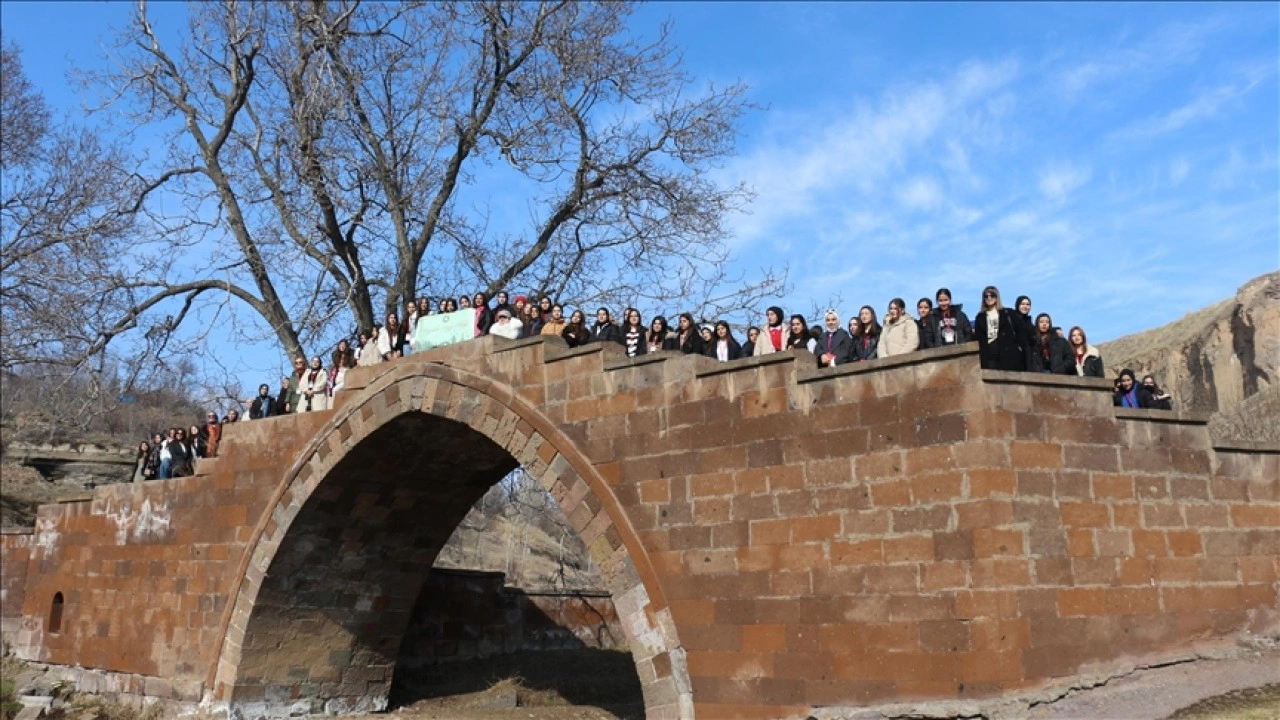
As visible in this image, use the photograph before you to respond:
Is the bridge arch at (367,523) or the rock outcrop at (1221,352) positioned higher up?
the rock outcrop at (1221,352)

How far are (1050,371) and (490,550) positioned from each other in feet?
78.7

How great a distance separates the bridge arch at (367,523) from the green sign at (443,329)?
1.23 feet

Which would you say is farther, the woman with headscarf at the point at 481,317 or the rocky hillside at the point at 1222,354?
the rocky hillside at the point at 1222,354

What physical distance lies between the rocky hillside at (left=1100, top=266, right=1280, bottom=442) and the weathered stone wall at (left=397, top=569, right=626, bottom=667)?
14.2 m

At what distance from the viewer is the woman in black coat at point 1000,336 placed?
867 cm

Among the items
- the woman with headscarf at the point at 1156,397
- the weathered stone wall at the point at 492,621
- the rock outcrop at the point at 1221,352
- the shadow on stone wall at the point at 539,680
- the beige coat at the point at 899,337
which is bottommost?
the shadow on stone wall at the point at 539,680

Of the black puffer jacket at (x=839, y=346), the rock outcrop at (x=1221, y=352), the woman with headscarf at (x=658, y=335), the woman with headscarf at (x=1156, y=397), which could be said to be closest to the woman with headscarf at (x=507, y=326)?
the woman with headscarf at (x=658, y=335)

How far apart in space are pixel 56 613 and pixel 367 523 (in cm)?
653

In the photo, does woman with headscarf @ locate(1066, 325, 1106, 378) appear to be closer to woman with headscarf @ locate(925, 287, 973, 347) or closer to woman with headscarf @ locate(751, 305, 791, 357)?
woman with headscarf @ locate(925, 287, 973, 347)

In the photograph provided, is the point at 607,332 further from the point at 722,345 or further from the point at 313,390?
the point at 313,390

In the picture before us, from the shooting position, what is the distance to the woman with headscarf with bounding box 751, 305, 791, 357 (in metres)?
10.0

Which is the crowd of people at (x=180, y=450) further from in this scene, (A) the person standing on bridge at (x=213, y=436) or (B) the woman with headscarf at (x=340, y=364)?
(B) the woman with headscarf at (x=340, y=364)

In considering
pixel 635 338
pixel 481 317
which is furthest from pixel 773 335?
pixel 481 317

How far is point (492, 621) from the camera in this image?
1794 centimetres
